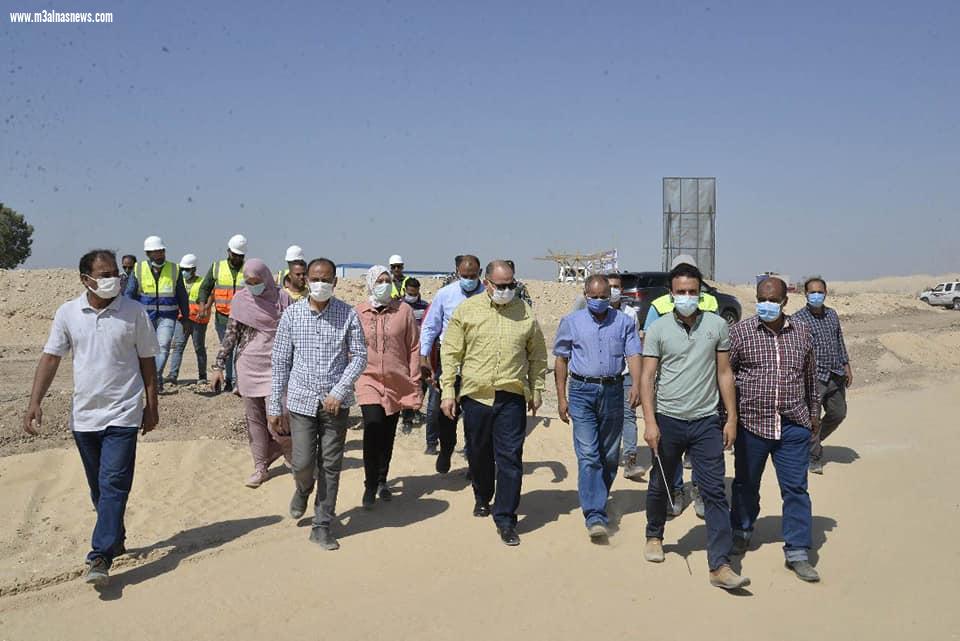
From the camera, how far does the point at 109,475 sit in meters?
4.83

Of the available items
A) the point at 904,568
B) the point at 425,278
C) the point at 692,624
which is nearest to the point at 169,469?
the point at 692,624

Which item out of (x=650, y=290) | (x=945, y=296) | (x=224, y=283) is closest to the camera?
(x=224, y=283)

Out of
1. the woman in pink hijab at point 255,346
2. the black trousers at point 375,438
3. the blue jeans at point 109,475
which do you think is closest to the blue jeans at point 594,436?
the black trousers at point 375,438

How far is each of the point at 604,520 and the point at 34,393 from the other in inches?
151

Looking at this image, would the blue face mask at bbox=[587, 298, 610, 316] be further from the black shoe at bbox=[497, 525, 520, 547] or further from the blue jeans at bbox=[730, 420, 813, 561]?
the black shoe at bbox=[497, 525, 520, 547]

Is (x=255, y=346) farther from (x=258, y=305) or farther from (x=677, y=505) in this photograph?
(x=677, y=505)

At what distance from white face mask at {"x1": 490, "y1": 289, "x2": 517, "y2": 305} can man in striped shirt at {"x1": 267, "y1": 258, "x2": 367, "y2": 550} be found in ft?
3.28

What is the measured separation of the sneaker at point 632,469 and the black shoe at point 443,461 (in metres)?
1.71

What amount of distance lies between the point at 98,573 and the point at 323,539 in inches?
56.9

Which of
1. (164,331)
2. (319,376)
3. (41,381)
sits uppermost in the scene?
(41,381)

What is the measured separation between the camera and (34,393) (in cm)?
485

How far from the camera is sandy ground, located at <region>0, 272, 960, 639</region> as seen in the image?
4.45 m

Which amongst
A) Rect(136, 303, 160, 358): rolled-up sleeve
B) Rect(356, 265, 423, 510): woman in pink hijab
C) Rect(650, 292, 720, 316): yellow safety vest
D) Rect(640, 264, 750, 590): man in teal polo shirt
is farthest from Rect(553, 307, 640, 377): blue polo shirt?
Rect(136, 303, 160, 358): rolled-up sleeve

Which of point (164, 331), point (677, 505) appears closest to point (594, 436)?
point (677, 505)
